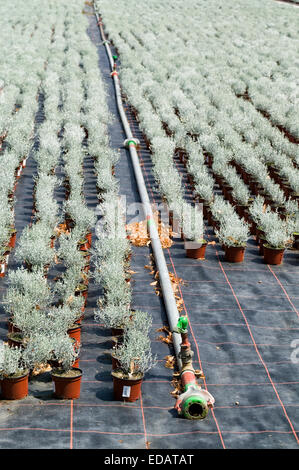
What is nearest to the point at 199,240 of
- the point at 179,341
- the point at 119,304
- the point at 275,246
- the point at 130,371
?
the point at 275,246

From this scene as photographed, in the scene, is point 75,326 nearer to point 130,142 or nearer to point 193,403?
point 193,403

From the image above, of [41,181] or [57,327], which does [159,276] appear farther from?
[41,181]

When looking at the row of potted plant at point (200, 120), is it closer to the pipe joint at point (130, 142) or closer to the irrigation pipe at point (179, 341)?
the pipe joint at point (130, 142)

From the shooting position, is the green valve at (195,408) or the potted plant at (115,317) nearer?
the green valve at (195,408)

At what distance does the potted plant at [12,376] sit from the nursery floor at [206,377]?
0.39ft

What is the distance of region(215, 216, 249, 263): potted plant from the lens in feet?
39.8

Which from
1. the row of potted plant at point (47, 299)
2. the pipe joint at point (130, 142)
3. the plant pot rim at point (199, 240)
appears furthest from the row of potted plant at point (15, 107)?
the plant pot rim at point (199, 240)

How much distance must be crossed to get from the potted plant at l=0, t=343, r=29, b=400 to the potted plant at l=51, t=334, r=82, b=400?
403 millimetres

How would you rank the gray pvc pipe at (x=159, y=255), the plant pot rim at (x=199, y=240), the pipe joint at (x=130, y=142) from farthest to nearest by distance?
1. the pipe joint at (x=130, y=142)
2. the plant pot rim at (x=199, y=240)
3. the gray pvc pipe at (x=159, y=255)

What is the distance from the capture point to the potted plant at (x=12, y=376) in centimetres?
762

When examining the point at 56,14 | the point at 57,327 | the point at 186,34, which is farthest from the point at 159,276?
the point at 56,14

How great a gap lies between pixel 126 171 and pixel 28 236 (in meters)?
5.81

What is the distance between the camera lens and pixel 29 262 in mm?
10891
